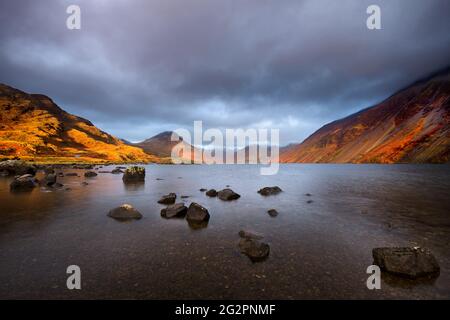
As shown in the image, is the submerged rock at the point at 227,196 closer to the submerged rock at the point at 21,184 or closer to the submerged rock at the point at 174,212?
the submerged rock at the point at 174,212

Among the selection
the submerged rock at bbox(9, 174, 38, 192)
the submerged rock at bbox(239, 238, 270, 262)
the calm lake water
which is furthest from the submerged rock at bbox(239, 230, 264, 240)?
the submerged rock at bbox(9, 174, 38, 192)

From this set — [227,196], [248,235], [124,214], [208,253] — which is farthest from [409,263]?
[227,196]

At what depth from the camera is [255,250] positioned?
1191 cm

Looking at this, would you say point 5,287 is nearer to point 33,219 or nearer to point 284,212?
point 33,219

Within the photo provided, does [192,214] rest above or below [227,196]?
above

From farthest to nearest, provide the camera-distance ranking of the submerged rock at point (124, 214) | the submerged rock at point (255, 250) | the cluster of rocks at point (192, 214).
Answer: the submerged rock at point (124, 214)
the cluster of rocks at point (192, 214)
the submerged rock at point (255, 250)

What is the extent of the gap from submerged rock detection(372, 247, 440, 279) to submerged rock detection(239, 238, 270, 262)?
18.0 feet

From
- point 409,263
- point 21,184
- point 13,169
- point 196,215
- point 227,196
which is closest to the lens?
point 409,263

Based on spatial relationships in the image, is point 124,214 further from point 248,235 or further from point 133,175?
point 133,175

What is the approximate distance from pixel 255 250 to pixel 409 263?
276 inches

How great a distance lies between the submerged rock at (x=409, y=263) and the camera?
9633 millimetres

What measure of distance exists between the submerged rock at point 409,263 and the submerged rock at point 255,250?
5.49 m

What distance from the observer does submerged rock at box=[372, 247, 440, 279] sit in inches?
379

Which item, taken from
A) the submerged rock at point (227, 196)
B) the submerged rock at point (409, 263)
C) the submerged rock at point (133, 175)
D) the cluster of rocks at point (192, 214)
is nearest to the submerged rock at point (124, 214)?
the cluster of rocks at point (192, 214)
